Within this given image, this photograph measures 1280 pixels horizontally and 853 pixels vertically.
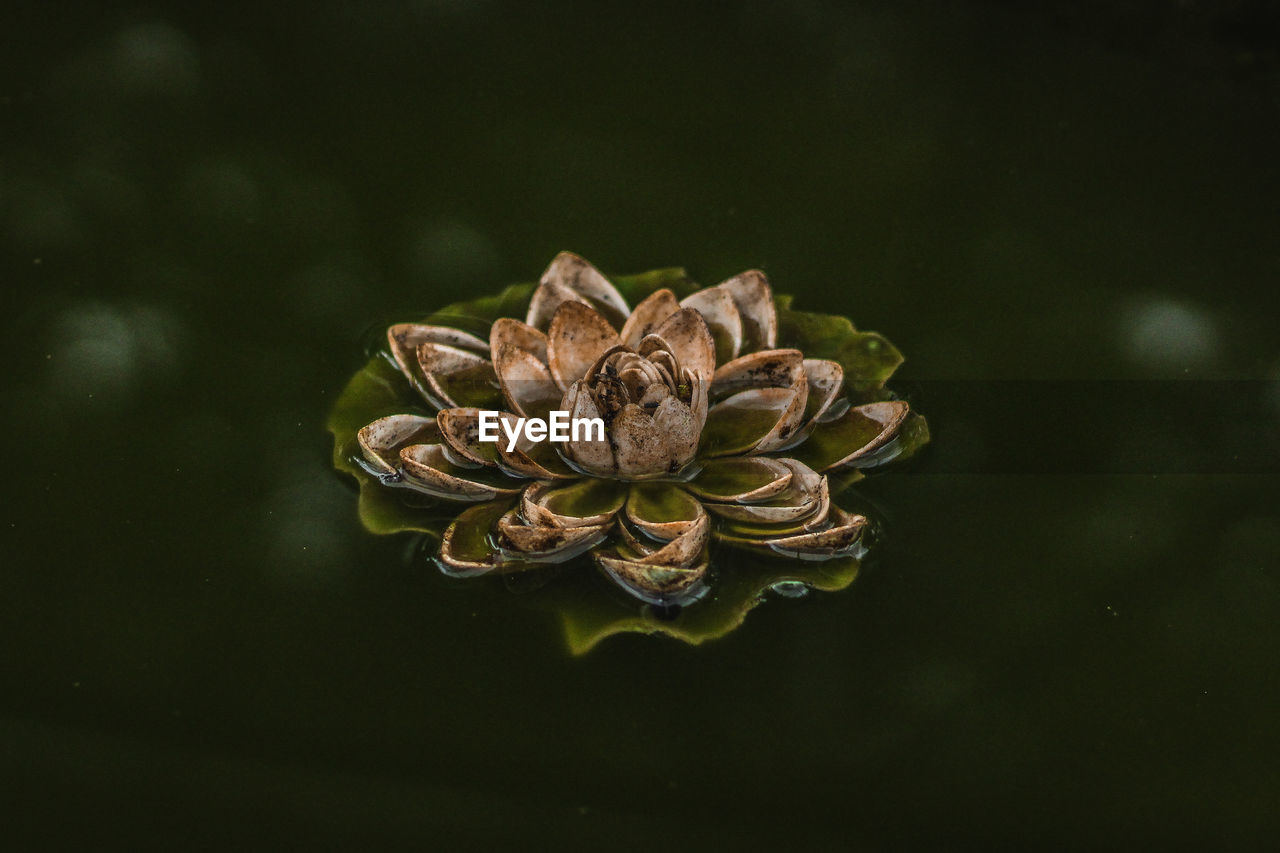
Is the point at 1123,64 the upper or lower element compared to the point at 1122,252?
upper

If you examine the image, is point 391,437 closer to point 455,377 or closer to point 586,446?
point 455,377

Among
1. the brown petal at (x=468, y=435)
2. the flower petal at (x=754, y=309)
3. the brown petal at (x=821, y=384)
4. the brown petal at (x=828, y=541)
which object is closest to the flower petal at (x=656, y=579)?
the brown petal at (x=828, y=541)

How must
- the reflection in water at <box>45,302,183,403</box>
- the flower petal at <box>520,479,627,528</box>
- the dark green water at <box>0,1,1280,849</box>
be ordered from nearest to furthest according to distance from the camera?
the dark green water at <box>0,1,1280,849</box> → the flower petal at <box>520,479,627,528</box> → the reflection in water at <box>45,302,183,403</box>

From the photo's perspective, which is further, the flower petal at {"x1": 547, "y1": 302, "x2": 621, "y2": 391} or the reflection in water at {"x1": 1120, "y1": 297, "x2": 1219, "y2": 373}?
the reflection in water at {"x1": 1120, "y1": 297, "x2": 1219, "y2": 373}

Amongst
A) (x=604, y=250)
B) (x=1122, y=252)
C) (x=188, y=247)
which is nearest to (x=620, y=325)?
(x=604, y=250)

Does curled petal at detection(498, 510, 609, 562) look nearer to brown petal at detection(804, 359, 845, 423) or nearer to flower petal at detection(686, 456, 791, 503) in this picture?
flower petal at detection(686, 456, 791, 503)

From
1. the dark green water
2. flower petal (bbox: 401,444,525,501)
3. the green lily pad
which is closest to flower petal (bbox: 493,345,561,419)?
flower petal (bbox: 401,444,525,501)

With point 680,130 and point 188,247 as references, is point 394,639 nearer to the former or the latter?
point 188,247
